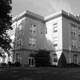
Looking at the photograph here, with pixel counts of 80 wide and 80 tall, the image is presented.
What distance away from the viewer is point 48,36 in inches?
1491

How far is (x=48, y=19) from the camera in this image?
38125mm

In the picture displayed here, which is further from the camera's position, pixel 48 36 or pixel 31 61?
pixel 48 36

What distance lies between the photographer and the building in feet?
111

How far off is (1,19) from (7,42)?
473 centimetres

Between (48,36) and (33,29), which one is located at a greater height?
(33,29)

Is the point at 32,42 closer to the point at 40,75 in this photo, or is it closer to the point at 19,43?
the point at 19,43

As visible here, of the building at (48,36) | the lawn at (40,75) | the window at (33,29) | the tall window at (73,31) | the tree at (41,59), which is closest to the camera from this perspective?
the lawn at (40,75)

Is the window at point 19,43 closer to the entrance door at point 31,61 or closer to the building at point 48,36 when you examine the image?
the building at point 48,36

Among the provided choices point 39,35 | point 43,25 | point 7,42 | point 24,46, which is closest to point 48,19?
point 43,25

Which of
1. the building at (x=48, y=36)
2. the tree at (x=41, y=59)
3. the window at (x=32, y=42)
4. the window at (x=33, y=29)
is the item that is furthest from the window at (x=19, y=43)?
the tree at (x=41, y=59)

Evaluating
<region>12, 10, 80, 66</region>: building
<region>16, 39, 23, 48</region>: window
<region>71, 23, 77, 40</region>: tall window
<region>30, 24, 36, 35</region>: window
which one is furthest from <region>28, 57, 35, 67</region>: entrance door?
<region>71, 23, 77, 40</region>: tall window

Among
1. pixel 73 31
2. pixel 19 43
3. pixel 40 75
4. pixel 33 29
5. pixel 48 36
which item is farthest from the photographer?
pixel 48 36

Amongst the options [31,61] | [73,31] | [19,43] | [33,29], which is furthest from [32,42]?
[73,31]

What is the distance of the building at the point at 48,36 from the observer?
33.8 m
